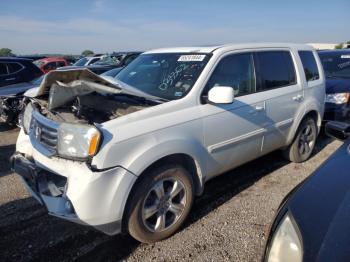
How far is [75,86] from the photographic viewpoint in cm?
308

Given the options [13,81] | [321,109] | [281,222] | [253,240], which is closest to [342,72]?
[321,109]

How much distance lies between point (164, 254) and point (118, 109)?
54.3 inches

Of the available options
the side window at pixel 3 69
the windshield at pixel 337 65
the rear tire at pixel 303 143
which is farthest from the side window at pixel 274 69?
the side window at pixel 3 69

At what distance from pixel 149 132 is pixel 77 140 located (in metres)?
0.59

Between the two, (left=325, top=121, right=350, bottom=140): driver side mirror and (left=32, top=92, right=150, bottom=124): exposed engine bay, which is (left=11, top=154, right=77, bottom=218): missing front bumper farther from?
(left=325, top=121, right=350, bottom=140): driver side mirror

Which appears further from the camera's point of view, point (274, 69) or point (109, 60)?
point (109, 60)

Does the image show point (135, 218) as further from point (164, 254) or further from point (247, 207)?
point (247, 207)

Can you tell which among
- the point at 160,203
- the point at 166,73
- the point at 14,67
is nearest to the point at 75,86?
the point at 166,73

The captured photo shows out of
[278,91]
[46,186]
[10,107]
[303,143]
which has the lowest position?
[10,107]

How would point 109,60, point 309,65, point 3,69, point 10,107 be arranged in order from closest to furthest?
point 309,65 < point 10,107 < point 3,69 < point 109,60

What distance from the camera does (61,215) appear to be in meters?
2.64

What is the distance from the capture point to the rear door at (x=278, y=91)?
4078 mm

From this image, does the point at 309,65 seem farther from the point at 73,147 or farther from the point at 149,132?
the point at 73,147

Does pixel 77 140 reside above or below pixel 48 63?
above
